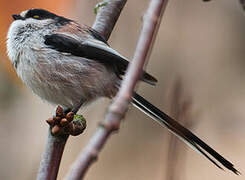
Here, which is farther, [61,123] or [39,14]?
[39,14]

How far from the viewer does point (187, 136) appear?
244 centimetres

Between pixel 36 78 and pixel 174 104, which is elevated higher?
pixel 174 104

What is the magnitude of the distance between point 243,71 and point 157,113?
218 centimetres

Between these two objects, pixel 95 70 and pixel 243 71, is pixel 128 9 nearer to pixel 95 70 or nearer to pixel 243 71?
pixel 243 71

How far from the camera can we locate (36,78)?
120 inches

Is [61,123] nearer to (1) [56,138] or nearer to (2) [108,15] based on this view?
(1) [56,138]

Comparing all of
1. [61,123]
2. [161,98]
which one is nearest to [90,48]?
[61,123]

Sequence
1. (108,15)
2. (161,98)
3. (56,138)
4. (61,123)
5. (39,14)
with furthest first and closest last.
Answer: (161,98)
(39,14)
(108,15)
(56,138)
(61,123)

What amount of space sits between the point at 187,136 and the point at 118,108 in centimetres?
159

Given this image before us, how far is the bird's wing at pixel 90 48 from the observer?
292cm

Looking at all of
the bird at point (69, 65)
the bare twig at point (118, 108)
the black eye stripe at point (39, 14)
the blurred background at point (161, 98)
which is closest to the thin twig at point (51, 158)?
the bird at point (69, 65)

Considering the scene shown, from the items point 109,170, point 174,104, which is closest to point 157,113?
point 174,104

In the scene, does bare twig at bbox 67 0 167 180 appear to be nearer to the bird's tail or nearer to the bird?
the bird's tail

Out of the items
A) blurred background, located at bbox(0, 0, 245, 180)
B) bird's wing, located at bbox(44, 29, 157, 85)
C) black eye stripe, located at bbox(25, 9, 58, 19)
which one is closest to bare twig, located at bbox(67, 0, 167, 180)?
bird's wing, located at bbox(44, 29, 157, 85)
